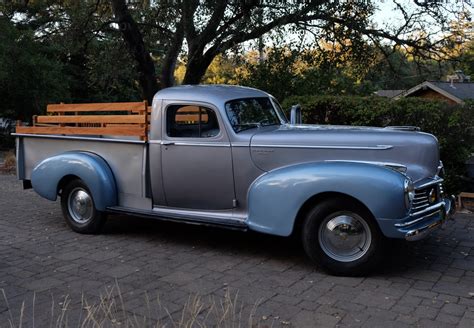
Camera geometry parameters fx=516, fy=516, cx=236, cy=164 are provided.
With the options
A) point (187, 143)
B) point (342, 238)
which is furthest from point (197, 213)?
point (342, 238)

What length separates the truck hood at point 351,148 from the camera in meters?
4.88

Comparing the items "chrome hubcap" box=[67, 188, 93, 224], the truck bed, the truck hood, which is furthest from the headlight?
"chrome hubcap" box=[67, 188, 93, 224]

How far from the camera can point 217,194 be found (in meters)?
5.56

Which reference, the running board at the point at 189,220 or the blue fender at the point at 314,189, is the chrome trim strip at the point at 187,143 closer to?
the blue fender at the point at 314,189

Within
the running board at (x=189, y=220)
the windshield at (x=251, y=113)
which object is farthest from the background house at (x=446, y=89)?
the running board at (x=189, y=220)

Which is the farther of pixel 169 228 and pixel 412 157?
pixel 169 228

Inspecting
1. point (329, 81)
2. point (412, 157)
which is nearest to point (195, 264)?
point (412, 157)

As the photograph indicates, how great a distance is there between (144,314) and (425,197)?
2766 mm

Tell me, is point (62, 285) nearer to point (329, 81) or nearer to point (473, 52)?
point (329, 81)

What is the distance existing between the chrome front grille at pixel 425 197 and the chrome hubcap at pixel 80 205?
155 inches

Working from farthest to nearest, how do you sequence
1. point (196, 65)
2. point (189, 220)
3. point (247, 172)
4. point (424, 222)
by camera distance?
point (196, 65) < point (189, 220) < point (247, 172) < point (424, 222)

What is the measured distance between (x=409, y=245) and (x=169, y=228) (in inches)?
120

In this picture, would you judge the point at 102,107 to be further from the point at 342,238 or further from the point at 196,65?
the point at 196,65

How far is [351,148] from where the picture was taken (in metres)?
4.95
